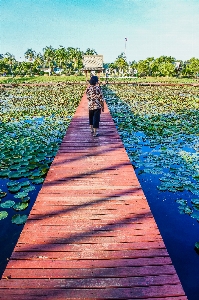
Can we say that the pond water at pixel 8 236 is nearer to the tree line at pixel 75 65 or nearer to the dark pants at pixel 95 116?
the dark pants at pixel 95 116

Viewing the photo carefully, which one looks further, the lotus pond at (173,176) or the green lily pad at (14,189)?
the green lily pad at (14,189)

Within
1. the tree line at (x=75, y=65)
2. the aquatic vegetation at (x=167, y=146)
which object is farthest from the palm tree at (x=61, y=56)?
Result: the aquatic vegetation at (x=167, y=146)

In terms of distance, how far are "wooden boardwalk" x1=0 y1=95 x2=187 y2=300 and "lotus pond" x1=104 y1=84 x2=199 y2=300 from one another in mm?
927

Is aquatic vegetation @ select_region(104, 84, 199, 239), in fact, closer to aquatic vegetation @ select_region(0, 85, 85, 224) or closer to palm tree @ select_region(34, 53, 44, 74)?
aquatic vegetation @ select_region(0, 85, 85, 224)

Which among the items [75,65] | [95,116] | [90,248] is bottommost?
[90,248]

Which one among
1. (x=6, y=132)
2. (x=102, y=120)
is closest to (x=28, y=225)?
(x=102, y=120)

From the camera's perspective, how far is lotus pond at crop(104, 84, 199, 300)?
3.40 m

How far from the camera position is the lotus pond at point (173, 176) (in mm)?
3400

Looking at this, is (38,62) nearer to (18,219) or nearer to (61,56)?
(61,56)

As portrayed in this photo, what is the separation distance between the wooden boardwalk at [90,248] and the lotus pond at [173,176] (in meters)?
0.93

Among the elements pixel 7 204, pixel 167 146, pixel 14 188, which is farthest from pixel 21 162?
pixel 167 146

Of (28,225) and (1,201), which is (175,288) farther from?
(1,201)

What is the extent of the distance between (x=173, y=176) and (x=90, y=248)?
11.3 ft

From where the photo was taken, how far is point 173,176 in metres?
5.31
